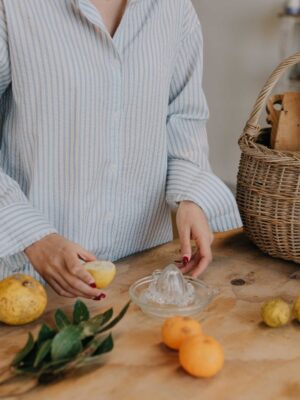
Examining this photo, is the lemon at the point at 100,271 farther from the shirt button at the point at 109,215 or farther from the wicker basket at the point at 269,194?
the wicker basket at the point at 269,194

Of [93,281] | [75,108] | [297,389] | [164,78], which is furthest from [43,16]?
[297,389]

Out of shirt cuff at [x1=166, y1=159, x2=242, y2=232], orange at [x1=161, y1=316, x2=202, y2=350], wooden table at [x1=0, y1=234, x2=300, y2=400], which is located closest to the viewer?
wooden table at [x1=0, y1=234, x2=300, y2=400]

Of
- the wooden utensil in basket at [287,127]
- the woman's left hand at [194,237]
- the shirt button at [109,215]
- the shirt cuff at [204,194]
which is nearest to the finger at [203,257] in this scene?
the woman's left hand at [194,237]

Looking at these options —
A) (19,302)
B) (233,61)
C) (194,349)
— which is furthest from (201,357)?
(233,61)

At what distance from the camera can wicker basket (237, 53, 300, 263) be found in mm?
1396

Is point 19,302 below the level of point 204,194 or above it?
below

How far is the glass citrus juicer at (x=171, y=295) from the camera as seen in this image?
120 cm

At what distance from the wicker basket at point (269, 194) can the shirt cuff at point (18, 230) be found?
1.58 feet

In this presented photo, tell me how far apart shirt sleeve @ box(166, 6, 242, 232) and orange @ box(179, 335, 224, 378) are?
49cm

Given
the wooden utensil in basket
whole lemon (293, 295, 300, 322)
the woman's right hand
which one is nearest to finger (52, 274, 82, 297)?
the woman's right hand

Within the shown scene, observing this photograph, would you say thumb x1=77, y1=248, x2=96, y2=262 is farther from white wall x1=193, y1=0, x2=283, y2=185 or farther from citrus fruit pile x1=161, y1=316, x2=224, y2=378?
white wall x1=193, y1=0, x2=283, y2=185

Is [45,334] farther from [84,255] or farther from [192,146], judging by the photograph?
[192,146]

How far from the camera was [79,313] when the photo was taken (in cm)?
112

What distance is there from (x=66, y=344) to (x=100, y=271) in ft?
0.73
